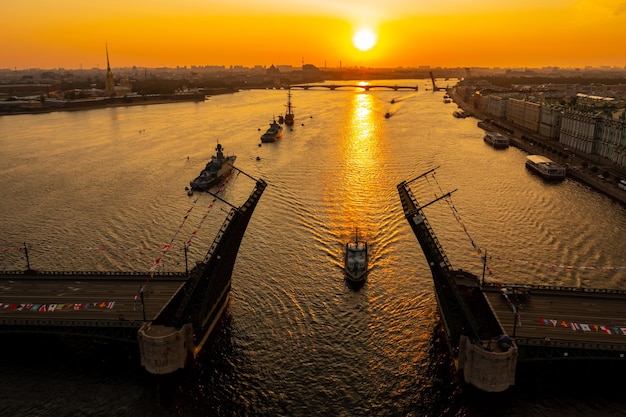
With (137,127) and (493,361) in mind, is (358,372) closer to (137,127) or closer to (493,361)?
(493,361)

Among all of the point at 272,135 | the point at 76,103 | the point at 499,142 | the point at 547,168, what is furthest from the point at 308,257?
the point at 76,103

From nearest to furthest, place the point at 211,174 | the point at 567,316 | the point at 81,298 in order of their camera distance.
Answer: the point at 567,316
the point at 81,298
the point at 211,174

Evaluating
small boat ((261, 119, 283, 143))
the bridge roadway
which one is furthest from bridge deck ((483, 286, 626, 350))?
small boat ((261, 119, 283, 143))

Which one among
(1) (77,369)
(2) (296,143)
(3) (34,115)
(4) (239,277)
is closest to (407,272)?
(4) (239,277)

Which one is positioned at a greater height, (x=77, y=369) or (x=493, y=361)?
(x=493, y=361)

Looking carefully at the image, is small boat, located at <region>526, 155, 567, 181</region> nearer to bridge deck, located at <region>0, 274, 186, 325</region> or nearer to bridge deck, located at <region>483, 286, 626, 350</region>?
bridge deck, located at <region>483, 286, 626, 350</region>

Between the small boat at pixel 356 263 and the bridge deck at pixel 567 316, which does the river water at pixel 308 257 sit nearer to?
the small boat at pixel 356 263

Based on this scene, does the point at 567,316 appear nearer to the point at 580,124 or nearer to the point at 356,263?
the point at 356,263
